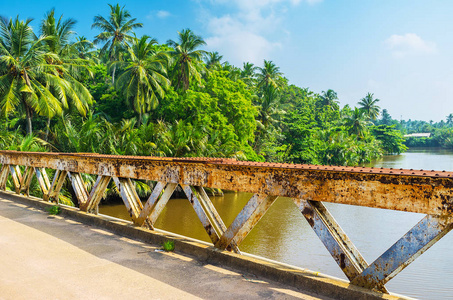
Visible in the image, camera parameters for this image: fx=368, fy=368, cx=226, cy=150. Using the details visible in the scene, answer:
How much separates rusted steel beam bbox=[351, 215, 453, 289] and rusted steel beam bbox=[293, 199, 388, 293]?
0.11 meters

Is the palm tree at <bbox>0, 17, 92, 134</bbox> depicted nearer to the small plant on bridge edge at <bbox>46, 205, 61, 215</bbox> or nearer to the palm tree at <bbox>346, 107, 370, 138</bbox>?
the small plant on bridge edge at <bbox>46, 205, 61, 215</bbox>

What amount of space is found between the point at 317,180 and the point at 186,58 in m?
34.0

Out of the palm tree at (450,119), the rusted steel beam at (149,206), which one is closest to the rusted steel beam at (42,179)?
the rusted steel beam at (149,206)

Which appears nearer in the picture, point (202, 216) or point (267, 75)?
point (202, 216)

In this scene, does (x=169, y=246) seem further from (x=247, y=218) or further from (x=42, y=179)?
(x=42, y=179)

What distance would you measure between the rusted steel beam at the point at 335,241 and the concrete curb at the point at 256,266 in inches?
5.8

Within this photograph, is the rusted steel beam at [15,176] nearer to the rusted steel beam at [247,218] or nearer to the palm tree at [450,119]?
the rusted steel beam at [247,218]

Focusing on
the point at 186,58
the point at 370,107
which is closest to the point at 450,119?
the point at 370,107

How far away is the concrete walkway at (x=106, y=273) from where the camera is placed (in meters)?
3.03

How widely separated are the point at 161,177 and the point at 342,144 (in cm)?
4713

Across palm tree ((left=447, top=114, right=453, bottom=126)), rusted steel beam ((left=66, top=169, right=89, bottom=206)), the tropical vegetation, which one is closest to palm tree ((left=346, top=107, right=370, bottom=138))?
the tropical vegetation

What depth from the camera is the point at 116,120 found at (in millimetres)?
33719

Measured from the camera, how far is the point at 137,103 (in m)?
31.1

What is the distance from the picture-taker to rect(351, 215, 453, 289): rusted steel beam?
2.50m
